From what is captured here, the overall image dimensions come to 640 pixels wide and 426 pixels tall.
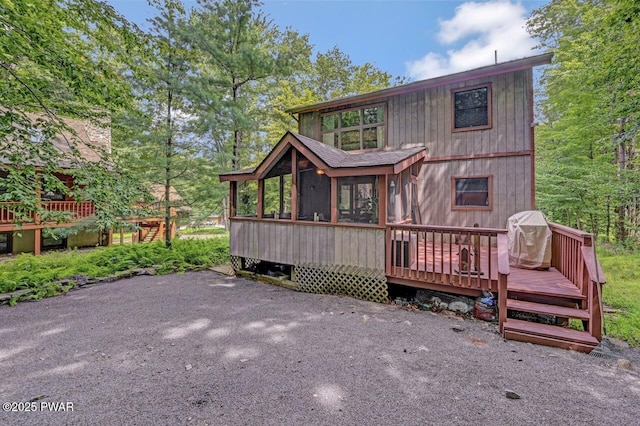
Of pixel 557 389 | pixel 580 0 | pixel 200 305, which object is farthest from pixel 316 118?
pixel 580 0

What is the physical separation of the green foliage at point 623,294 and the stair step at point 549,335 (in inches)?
38.5

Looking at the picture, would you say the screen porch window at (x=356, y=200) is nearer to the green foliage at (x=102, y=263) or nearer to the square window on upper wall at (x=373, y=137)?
the square window on upper wall at (x=373, y=137)

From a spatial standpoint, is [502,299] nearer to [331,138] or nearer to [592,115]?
[331,138]

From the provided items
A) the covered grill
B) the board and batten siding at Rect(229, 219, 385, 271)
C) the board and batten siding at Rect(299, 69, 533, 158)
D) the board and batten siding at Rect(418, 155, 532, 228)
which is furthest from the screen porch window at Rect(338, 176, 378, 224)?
the covered grill

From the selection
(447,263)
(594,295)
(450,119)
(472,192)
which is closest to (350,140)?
(450,119)

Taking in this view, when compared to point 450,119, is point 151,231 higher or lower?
lower

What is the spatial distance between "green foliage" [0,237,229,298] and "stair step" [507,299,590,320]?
28.9 ft

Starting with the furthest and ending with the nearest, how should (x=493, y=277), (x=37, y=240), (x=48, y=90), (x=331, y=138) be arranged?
(x=37, y=240) < (x=331, y=138) < (x=48, y=90) < (x=493, y=277)

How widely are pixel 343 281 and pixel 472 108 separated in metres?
6.38

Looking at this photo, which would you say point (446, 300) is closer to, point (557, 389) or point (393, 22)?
point (557, 389)

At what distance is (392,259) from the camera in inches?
231

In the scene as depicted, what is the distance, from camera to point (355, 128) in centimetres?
973

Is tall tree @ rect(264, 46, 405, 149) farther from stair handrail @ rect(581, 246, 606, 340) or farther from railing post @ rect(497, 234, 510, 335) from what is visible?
stair handrail @ rect(581, 246, 606, 340)

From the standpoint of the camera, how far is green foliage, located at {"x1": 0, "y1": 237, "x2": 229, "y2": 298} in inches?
262
